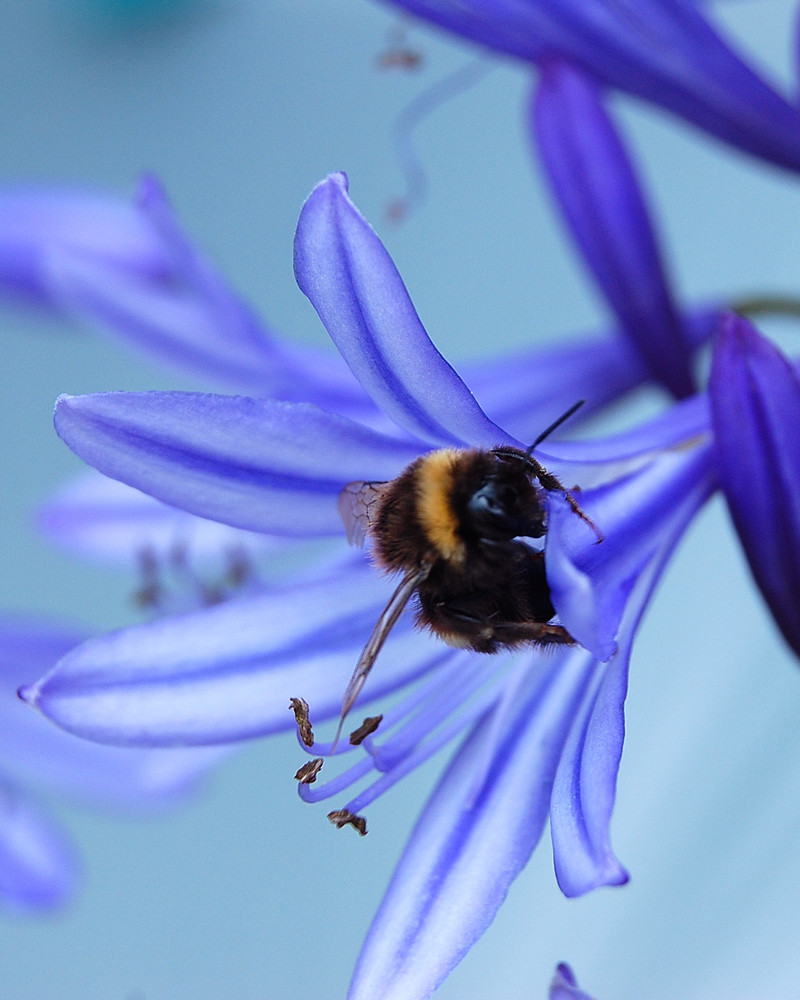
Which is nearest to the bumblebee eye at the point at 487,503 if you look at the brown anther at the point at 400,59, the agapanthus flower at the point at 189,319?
the agapanthus flower at the point at 189,319

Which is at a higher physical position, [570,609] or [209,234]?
[209,234]

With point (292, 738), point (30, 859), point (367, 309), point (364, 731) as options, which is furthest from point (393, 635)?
point (292, 738)

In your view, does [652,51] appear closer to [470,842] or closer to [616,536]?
[616,536]

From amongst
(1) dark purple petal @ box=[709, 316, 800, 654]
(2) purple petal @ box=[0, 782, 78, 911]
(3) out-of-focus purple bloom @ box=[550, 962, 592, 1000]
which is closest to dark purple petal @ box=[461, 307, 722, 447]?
(1) dark purple petal @ box=[709, 316, 800, 654]

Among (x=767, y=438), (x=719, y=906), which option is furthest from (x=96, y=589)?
(x=767, y=438)

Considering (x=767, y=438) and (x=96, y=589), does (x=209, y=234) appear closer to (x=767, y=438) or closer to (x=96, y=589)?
(x=96, y=589)

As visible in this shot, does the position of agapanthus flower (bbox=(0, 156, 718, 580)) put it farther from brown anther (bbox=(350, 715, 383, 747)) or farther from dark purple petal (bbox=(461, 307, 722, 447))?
brown anther (bbox=(350, 715, 383, 747))
